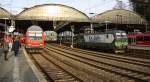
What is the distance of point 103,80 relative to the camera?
52.0 feet

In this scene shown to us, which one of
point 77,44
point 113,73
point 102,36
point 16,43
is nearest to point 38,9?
point 77,44

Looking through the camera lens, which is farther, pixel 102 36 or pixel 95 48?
pixel 95 48

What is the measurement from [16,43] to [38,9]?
8158 centimetres

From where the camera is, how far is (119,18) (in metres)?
107

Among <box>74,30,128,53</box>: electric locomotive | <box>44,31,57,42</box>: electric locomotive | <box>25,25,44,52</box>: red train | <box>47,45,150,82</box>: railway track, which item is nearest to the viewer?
<box>47,45,150,82</box>: railway track

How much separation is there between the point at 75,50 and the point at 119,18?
5976 cm

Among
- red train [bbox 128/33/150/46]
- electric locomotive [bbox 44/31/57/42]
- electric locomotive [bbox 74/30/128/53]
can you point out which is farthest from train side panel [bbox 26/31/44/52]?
electric locomotive [bbox 44/31/57/42]

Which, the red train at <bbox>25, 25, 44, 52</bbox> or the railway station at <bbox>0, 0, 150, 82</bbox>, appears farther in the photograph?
the red train at <bbox>25, 25, 44, 52</bbox>

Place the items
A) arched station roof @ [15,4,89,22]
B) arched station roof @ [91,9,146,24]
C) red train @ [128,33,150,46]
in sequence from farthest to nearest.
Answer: arched station roof @ [15,4,89,22] < arched station roof @ [91,9,146,24] < red train @ [128,33,150,46]

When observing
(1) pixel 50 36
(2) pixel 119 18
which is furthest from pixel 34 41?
(2) pixel 119 18

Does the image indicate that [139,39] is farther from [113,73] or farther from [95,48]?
[113,73]

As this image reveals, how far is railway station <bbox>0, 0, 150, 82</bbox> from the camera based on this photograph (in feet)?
58.5

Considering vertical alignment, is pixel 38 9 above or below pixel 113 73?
above

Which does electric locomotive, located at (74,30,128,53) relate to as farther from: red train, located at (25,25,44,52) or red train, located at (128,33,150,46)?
red train, located at (128,33,150,46)
